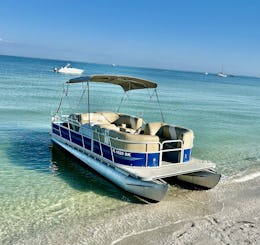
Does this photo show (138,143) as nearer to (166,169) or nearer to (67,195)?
(166,169)

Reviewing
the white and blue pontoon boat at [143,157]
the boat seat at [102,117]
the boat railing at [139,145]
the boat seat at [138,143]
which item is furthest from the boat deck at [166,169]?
the boat seat at [102,117]

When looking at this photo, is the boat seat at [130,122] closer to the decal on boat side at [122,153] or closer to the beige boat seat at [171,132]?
the beige boat seat at [171,132]

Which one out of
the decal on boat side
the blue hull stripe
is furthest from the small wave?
the decal on boat side

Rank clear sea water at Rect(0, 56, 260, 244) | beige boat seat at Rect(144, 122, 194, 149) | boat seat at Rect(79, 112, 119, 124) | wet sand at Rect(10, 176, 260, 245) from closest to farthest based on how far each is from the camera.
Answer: wet sand at Rect(10, 176, 260, 245) → clear sea water at Rect(0, 56, 260, 244) → beige boat seat at Rect(144, 122, 194, 149) → boat seat at Rect(79, 112, 119, 124)

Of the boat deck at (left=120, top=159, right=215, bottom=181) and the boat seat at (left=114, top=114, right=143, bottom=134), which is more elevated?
the boat seat at (left=114, top=114, right=143, bottom=134)

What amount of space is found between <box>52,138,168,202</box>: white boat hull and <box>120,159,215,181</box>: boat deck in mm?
216

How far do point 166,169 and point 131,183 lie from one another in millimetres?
1062

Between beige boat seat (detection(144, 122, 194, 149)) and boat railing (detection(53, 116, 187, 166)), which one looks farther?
beige boat seat (detection(144, 122, 194, 149))

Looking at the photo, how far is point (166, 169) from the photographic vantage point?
9.41 metres

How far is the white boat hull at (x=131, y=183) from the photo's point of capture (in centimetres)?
873

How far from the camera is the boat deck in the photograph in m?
8.88

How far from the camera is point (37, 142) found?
1476 centimetres

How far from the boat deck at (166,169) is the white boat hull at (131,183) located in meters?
0.22

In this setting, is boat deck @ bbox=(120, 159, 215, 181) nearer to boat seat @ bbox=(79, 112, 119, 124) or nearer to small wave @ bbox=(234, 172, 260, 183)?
small wave @ bbox=(234, 172, 260, 183)
